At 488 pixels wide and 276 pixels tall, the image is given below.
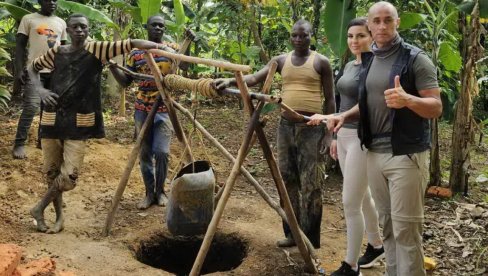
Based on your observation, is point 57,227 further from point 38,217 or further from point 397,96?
point 397,96

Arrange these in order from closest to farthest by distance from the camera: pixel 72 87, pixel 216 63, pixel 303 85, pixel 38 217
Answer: pixel 216 63, pixel 303 85, pixel 72 87, pixel 38 217

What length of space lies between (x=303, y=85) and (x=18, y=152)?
3.70 metres

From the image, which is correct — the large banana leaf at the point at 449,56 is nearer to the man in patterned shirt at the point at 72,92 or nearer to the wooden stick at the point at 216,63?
the wooden stick at the point at 216,63

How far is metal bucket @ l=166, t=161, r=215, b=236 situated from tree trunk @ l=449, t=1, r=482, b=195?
11.1 ft

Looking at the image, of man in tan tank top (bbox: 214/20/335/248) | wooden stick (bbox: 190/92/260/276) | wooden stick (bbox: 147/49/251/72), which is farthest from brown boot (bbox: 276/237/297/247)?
wooden stick (bbox: 147/49/251/72)

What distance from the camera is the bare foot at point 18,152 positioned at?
19.7 feet

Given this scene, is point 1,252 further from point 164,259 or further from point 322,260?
point 322,260

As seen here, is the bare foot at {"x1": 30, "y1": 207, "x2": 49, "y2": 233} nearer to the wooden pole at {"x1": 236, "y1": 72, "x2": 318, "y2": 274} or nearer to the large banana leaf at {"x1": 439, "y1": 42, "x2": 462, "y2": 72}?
the wooden pole at {"x1": 236, "y1": 72, "x2": 318, "y2": 274}

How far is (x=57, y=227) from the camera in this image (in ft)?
14.7

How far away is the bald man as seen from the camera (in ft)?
9.52

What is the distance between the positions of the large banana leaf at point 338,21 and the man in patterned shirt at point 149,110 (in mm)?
1579

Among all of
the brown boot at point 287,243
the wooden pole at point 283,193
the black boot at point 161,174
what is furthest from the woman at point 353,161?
the black boot at point 161,174

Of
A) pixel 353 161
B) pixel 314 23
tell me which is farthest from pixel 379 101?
pixel 314 23

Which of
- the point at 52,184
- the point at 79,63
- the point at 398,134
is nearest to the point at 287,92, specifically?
the point at 398,134
